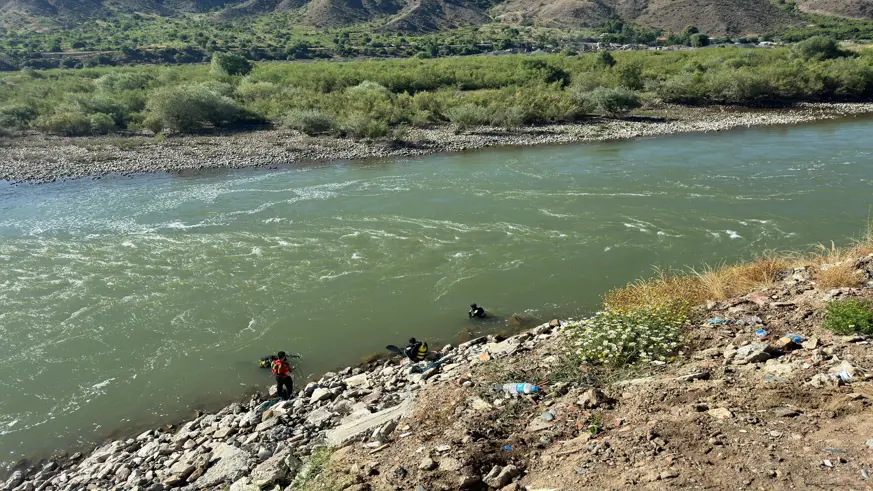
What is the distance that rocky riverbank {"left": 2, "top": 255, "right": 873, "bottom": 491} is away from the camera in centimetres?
593

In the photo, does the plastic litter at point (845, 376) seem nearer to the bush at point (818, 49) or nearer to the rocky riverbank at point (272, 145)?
the rocky riverbank at point (272, 145)

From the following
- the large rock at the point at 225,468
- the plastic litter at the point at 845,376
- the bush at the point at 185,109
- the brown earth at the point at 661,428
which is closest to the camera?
the brown earth at the point at 661,428

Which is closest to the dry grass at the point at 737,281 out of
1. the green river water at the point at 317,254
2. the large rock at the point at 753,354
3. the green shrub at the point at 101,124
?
the large rock at the point at 753,354

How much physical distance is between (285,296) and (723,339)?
1066 centimetres

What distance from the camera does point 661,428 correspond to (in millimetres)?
6555

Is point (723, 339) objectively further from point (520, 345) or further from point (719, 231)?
point (719, 231)

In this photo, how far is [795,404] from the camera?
6.77 metres

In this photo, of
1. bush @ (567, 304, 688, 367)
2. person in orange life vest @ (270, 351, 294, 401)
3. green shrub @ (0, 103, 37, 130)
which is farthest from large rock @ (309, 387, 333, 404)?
green shrub @ (0, 103, 37, 130)

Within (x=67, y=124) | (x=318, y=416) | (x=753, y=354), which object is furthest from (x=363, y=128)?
(x=753, y=354)

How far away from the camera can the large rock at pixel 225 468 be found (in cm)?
775

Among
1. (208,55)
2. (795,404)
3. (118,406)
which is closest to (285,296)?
(118,406)

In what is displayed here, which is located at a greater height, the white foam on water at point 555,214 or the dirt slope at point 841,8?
the dirt slope at point 841,8

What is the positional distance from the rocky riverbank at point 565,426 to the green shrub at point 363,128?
88.1ft

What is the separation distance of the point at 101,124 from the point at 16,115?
270 inches
